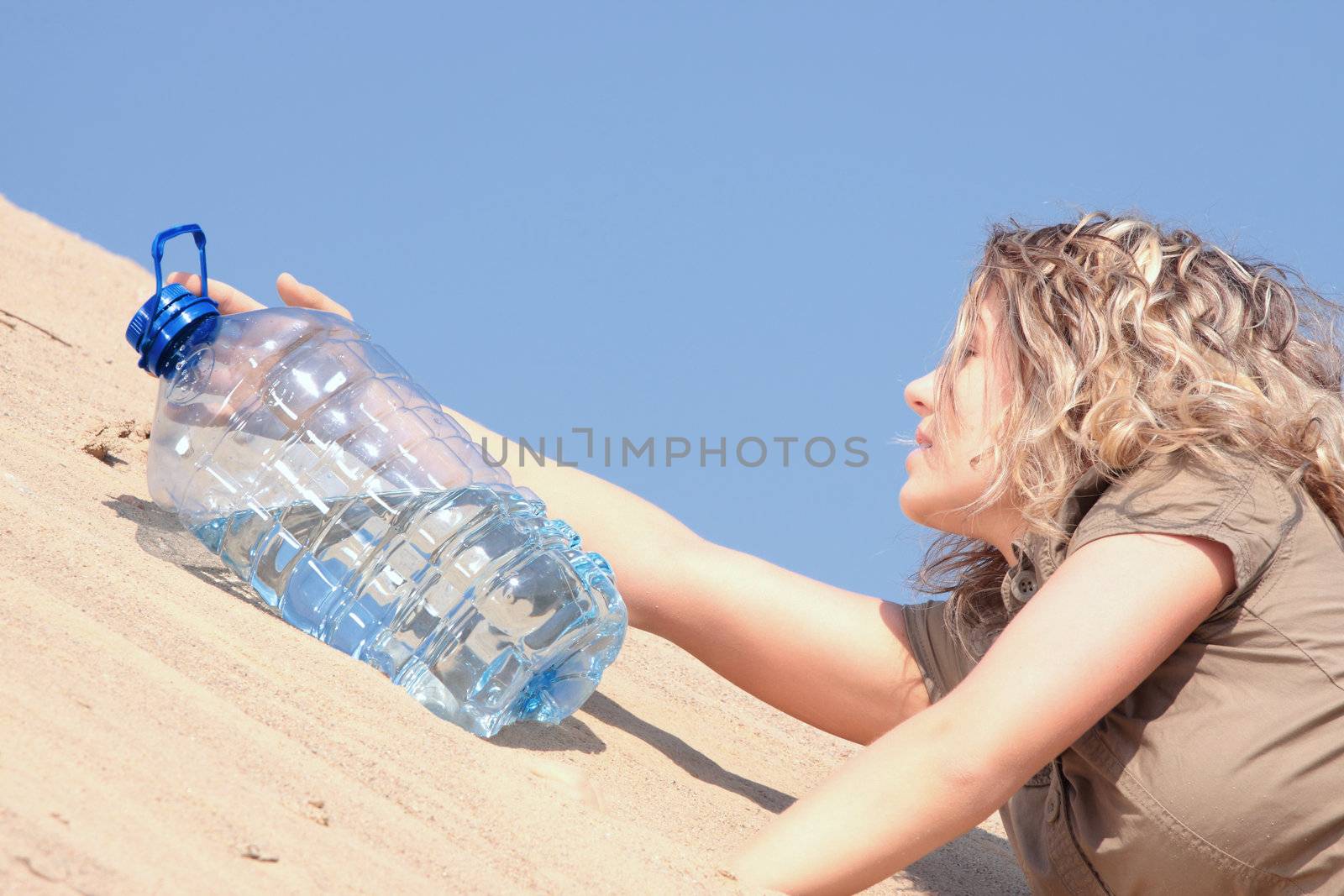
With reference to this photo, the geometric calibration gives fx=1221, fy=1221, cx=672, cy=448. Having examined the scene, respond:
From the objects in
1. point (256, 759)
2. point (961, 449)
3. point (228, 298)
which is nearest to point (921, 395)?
point (961, 449)

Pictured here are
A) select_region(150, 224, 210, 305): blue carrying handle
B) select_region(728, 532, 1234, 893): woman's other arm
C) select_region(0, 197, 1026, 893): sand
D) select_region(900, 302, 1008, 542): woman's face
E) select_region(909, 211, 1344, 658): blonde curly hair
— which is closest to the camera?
select_region(0, 197, 1026, 893): sand

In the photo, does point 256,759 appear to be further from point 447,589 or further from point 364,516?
point 364,516

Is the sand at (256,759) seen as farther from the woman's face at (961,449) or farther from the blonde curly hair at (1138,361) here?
the blonde curly hair at (1138,361)

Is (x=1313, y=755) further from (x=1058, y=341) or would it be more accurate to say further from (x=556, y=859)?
(x=556, y=859)

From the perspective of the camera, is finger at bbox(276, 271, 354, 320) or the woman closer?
the woman

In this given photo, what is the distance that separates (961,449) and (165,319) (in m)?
1.48

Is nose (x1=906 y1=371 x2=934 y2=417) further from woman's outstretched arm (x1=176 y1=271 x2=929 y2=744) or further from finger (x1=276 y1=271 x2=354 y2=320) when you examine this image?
finger (x1=276 y1=271 x2=354 y2=320)

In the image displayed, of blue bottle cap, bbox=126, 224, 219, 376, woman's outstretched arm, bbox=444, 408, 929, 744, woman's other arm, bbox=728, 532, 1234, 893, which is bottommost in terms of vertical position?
woman's outstretched arm, bbox=444, 408, 929, 744

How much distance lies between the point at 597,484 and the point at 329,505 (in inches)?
24.9

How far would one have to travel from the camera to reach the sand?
115cm

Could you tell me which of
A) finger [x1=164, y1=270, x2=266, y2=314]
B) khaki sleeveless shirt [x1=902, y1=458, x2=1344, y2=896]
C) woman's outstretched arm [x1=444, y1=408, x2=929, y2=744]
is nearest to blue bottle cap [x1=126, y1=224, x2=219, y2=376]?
finger [x1=164, y1=270, x2=266, y2=314]

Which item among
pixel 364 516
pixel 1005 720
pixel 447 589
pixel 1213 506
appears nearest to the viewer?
pixel 1005 720

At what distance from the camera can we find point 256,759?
1.40m

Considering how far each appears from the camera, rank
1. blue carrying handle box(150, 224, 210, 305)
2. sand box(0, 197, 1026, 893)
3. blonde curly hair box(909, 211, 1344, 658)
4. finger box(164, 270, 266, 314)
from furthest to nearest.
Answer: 1. finger box(164, 270, 266, 314)
2. blue carrying handle box(150, 224, 210, 305)
3. blonde curly hair box(909, 211, 1344, 658)
4. sand box(0, 197, 1026, 893)
